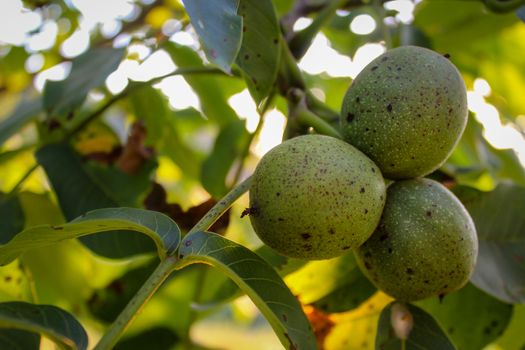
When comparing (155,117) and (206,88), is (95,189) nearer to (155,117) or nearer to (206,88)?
(155,117)

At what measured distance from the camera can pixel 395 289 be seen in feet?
4.25

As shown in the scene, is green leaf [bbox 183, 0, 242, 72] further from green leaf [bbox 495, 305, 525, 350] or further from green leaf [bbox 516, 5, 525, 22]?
green leaf [bbox 495, 305, 525, 350]

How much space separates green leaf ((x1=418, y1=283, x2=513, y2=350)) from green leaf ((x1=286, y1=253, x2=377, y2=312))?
0.19 metres

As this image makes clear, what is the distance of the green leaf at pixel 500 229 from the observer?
1499 millimetres

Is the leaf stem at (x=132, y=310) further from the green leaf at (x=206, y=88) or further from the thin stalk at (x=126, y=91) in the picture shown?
the green leaf at (x=206, y=88)

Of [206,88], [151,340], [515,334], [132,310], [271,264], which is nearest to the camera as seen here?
[132,310]

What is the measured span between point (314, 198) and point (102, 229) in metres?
0.36

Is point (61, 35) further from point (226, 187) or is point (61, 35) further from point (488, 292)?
point (488, 292)

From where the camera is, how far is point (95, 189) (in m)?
1.71

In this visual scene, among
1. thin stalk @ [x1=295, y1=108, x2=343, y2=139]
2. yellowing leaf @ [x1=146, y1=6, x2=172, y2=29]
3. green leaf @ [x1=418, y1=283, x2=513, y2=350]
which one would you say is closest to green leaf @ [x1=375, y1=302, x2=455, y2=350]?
green leaf @ [x1=418, y1=283, x2=513, y2=350]

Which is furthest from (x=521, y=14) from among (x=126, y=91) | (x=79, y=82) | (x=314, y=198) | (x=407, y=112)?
(x=79, y=82)

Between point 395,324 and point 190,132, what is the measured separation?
5.39 ft

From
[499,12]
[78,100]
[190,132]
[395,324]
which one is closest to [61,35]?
[190,132]

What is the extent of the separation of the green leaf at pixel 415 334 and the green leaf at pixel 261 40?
0.53 metres
